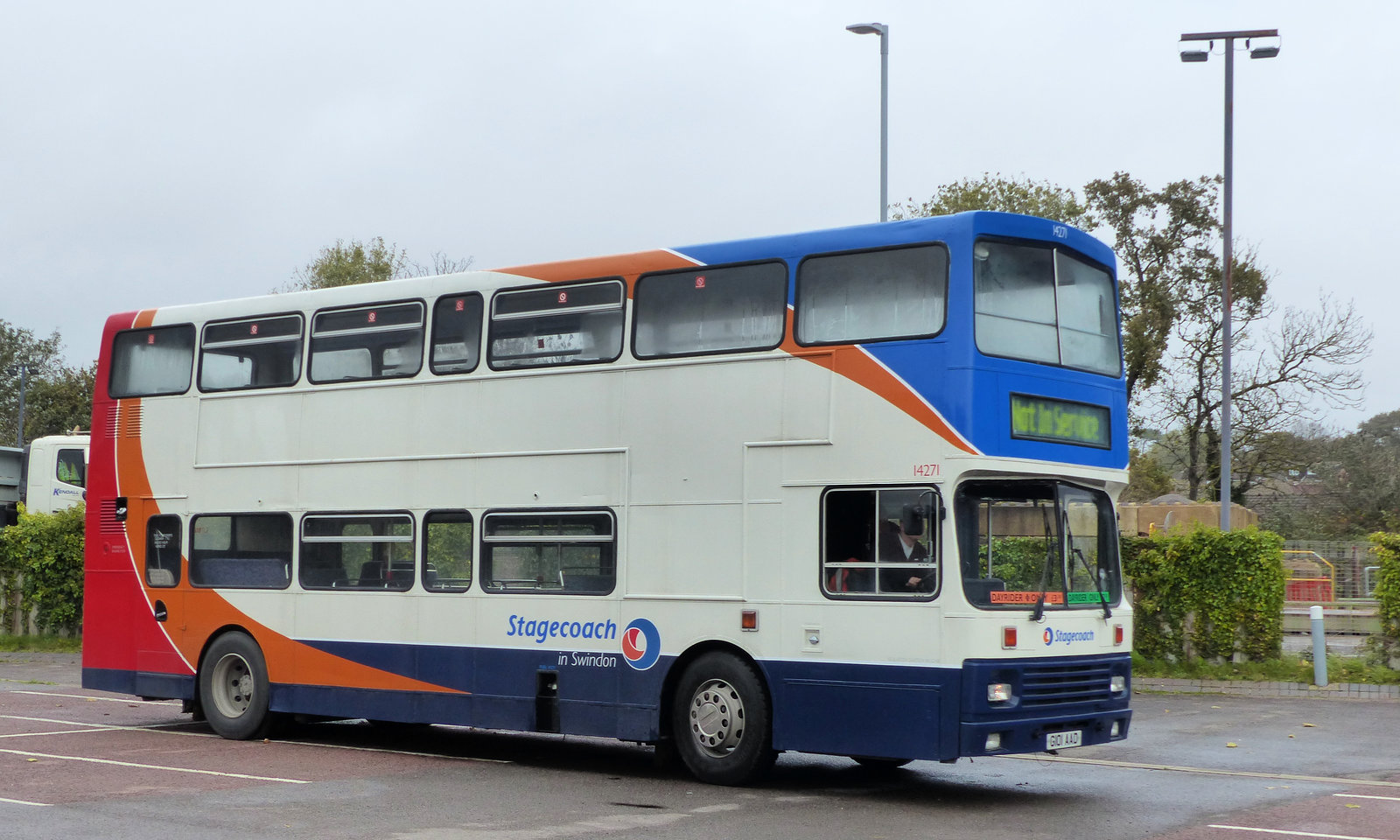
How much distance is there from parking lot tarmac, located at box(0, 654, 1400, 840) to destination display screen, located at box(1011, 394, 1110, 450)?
2.76 meters

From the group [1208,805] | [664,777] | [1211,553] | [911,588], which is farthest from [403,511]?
[1211,553]

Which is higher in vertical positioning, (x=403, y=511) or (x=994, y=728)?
(x=403, y=511)

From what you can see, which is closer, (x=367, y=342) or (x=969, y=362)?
(x=969, y=362)

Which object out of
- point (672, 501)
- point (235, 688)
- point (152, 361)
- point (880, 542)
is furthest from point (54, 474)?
point (880, 542)

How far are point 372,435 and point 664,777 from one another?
4548 mm

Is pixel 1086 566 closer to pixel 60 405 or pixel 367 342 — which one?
pixel 367 342

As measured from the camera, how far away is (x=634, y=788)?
1221 cm

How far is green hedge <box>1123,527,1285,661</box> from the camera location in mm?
20328

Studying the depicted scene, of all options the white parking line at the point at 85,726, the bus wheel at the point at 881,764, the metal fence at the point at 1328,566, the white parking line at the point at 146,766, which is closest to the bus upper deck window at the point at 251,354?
the white parking line at the point at 85,726

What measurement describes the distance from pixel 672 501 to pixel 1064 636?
3.39m

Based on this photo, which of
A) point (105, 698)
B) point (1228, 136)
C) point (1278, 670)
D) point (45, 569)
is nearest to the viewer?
point (1278, 670)

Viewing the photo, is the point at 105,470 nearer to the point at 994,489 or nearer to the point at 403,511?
the point at 403,511

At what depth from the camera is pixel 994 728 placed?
36.1 ft

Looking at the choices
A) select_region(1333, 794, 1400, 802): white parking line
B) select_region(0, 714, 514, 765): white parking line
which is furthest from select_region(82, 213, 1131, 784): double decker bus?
select_region(1333, 794, 1400, 802): white parking line
